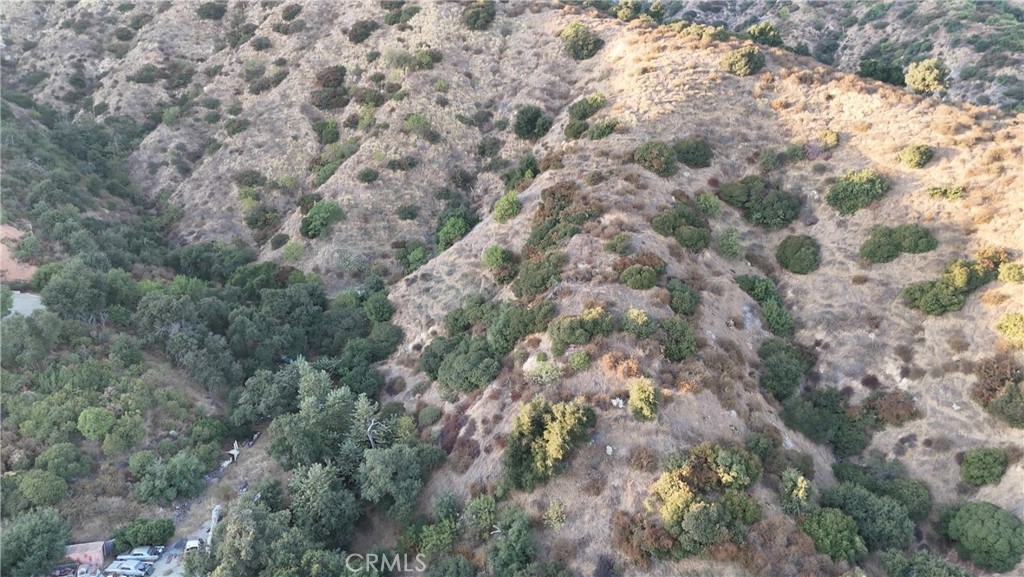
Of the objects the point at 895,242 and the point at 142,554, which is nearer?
the point at 142,554

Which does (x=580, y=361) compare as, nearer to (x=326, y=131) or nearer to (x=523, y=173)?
(x=523, y=173)

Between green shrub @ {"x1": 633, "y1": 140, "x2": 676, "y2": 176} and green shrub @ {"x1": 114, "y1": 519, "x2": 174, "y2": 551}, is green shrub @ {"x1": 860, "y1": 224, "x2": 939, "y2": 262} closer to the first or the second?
green shrub @ {"x1": 633, "y1": 140, "x2": 676, "y2": 176}

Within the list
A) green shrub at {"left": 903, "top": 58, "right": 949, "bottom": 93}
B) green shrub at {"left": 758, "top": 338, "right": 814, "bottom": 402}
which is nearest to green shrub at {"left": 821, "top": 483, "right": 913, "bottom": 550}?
green shrub at {"left": 758, "top": 338, "right": 814, "bottom": 402}

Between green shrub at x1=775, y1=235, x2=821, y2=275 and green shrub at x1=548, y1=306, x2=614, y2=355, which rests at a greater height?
green shrub at x1=548, y1=306, x2=614, y2=355

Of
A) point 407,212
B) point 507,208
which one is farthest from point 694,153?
point 407,212

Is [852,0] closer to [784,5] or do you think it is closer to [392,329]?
[784,5]

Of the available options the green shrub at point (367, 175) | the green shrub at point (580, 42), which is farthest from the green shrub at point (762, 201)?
the green shrub at point (367, 175)
